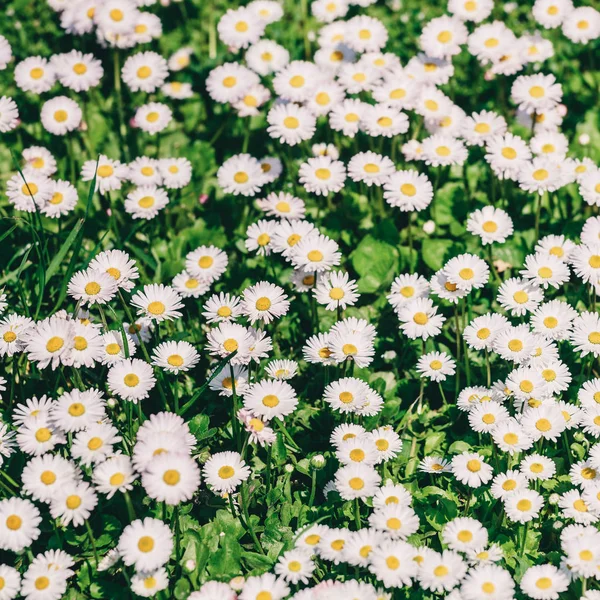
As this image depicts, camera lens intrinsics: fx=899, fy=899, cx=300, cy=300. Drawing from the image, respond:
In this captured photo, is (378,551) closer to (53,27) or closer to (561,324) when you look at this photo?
(561,324)

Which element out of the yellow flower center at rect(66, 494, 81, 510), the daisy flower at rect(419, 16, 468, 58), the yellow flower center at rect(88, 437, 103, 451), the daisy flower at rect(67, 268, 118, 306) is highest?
the daisy flower at rect(419, 16, 468, 58)

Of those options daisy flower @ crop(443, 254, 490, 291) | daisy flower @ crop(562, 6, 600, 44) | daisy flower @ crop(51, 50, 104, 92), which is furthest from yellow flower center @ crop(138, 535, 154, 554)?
daisy flower @ crop(562, 6, 600, 44)

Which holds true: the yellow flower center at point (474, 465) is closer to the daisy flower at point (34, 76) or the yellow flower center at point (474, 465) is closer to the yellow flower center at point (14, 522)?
the yellow flower center at point (14, 522)

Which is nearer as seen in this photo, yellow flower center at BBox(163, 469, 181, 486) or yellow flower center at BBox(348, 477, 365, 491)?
yellow flower center at BBox(163, 469, 181, 486)

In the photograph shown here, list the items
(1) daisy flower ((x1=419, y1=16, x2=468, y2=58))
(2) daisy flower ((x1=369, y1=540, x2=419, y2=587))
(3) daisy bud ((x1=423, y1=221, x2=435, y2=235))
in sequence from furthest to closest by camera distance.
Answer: (1) daisy flower ((x1=419, y1=16, x2=468, y2=58)), (3) daisy bud ((x1=423, y1=221, x2=435, y2=235)), (2) daisy flower ((x1=369, y1=540, x2=419, y2=587))

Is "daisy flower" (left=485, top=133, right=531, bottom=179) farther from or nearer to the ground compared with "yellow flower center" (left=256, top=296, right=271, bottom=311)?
farther from the ground

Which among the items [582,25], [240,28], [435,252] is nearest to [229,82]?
[240,28]

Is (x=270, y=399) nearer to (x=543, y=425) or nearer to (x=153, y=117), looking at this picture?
(x=543, y=425)

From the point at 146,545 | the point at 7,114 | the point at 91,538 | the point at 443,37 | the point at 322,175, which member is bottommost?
the point at 91,538

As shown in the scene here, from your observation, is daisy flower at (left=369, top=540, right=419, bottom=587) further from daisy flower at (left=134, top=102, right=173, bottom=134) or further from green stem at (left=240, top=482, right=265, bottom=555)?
daisy flower at (left=134, top=102, right=173, bottom=134)

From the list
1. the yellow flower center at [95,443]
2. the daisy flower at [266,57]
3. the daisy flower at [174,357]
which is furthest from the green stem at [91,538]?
the daisy flower at [266,57]
